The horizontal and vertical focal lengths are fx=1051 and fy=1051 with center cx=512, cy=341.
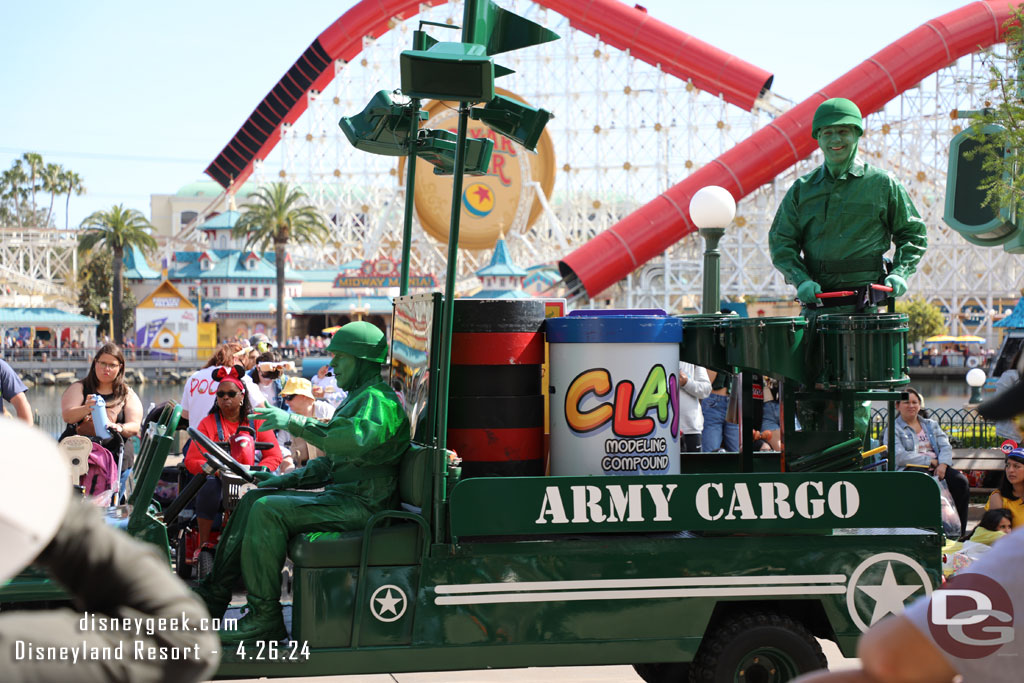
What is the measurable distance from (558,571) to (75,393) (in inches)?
158

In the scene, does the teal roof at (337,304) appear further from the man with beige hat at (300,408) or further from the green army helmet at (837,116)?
the green army helmet at (837,116)

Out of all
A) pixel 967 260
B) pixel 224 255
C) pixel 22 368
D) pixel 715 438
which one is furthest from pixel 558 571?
pixel 224 255

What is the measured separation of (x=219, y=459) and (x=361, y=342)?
0.88m

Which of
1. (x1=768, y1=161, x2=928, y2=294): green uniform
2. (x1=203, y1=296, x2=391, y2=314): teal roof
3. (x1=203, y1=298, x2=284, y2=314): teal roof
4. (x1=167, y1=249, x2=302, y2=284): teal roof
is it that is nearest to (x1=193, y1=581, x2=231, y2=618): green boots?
(x1=768, y1=161, x2=928, y2=294): green uniform

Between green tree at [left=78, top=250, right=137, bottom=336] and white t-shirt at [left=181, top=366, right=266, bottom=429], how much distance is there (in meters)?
61.3

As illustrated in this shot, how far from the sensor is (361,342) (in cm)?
420

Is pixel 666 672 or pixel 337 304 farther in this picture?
pixel 337 304

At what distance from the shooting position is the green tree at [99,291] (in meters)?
65.6

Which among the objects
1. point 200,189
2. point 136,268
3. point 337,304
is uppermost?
point 200,189

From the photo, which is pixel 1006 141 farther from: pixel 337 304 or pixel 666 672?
pixel 337 304

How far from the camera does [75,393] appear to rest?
21.7ft

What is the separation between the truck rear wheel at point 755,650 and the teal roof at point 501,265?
46.5 m

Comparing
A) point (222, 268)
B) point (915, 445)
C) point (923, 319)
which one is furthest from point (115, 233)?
point (915, 445)

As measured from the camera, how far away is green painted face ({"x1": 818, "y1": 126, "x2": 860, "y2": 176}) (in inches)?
196
